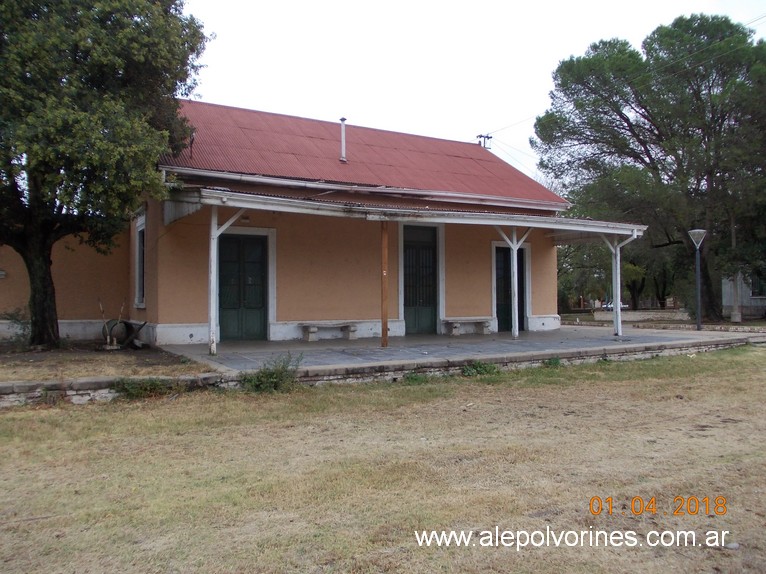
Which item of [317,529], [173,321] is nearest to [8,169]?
[173,321]

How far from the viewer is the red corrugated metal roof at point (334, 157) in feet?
43.1

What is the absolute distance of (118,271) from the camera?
1452 cm

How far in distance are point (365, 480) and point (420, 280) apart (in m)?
10.2

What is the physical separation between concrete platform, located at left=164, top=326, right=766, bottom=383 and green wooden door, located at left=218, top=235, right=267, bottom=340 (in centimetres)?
67

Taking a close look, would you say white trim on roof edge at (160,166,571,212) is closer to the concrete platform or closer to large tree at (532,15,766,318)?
the concrete platform

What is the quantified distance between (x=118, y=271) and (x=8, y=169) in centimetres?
603

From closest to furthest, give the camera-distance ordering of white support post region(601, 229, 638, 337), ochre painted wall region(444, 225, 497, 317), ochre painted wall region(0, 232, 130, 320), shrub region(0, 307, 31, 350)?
shrub region(0, 307, 31, 350), ochre painted wall region(0, 232, 130, 320), white support post region(601, 229, 638, 337), ochre painted wall region(444, 225, 497, 317)

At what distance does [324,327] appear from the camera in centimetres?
1277

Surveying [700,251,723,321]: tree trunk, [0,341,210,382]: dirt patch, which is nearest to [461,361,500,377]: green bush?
[0,341,210,382]: dirt patch

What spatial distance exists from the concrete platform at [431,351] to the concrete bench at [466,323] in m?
0.34

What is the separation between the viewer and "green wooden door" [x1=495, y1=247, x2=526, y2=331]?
51.1ft

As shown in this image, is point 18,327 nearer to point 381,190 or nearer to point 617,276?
point 381,190

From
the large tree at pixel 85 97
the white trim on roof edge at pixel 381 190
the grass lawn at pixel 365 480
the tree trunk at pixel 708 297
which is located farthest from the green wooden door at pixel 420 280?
the tree trunk at pixel 708 297
